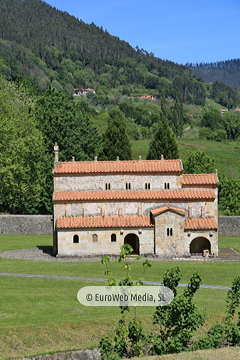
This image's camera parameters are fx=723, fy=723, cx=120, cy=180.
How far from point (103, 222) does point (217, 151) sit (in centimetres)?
8610

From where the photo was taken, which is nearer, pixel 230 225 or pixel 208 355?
pixel 208 355

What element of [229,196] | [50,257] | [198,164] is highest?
[198,164]

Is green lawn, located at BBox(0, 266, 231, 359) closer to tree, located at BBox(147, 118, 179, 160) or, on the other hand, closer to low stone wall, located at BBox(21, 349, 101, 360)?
low stone wall, located at BBox(21, 349, 101, 360)

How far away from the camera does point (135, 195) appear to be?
68938mm

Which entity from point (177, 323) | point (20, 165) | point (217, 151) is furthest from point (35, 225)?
point (217, 151)

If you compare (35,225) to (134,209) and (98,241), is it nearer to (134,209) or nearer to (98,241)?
(98,241)

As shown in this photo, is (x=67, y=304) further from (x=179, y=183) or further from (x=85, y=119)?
(x=85, y=119)

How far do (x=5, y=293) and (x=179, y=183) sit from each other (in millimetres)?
26879

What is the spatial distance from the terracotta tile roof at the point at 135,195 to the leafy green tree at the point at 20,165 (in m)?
18.0

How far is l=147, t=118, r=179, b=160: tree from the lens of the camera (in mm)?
103250

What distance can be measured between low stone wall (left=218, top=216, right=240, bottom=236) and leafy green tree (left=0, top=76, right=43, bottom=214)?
73.8ft

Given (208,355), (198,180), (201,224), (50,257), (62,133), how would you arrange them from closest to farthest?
(208,355)
(50,257)
(201,224)
(198,180)
(62,133)

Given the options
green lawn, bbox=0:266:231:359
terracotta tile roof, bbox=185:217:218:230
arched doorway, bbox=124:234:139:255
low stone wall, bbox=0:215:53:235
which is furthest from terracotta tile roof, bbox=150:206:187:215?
low stone wall, bbox=0:215:53:235

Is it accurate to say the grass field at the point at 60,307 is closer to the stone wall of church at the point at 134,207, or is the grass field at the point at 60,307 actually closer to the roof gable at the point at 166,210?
the roof gable at the point at 166,210
